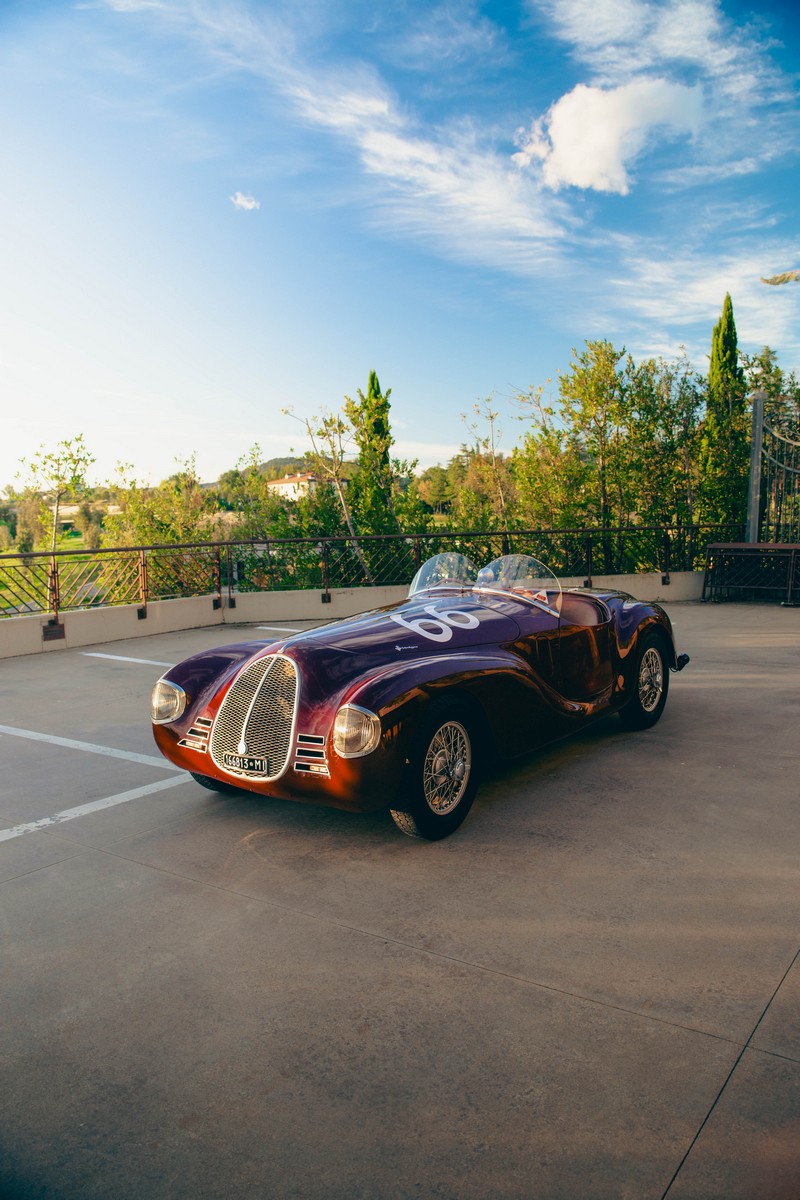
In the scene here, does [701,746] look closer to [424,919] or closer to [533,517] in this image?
[424,919]

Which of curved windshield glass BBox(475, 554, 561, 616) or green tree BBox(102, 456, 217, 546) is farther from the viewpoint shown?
green tree BBox(102, 456, 217, 546)

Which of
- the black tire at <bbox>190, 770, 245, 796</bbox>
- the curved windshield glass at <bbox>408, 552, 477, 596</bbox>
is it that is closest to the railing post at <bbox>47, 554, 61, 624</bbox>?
the curved windshield glass at <bbox>408, 552, 477, 596</bbox>

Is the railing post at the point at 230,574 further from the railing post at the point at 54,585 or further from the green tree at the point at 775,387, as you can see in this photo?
the green tree at the point at 775,387

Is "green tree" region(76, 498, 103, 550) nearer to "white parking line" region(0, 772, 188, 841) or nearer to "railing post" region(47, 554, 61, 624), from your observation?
"railing post" region(47, 554, 61, 624)

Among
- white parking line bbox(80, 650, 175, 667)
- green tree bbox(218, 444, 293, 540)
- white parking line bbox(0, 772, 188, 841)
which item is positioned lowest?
white parking line bbox(0, 772, 188, 841)

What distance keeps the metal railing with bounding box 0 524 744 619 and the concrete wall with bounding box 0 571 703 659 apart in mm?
207

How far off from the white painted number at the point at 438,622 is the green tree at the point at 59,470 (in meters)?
23.8

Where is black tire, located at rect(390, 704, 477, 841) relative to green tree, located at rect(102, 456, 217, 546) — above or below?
below

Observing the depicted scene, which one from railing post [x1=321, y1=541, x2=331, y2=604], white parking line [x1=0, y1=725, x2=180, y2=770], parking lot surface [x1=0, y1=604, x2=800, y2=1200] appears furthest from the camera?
railing post [x1=321, y1=541, x2=331, y2=604]

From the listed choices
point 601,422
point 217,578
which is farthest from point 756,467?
point 217,578

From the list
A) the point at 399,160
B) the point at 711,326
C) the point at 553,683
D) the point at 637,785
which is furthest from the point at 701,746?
the point at 711,326

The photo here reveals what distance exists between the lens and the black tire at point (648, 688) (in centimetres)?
534

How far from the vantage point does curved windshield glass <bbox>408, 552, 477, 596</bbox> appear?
203 inches

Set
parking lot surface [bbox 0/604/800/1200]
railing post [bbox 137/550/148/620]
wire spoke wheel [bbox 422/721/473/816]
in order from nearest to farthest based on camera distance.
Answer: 1. parking lot surface [bbox 0/604/800/1200]
2. wire spoke wheel [bbox 422/721/473/816]
3. railing post [bbox 137/550/148/620]
